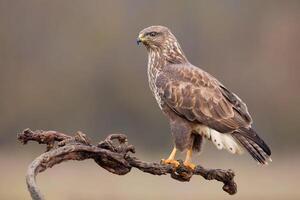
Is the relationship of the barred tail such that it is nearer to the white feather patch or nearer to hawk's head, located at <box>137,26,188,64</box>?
the white feather patch

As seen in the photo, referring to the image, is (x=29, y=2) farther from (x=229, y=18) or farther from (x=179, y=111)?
(x=179, y=111)

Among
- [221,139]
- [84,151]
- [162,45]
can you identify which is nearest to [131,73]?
[162,45]

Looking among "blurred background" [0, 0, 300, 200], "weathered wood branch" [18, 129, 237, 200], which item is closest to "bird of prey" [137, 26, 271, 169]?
"weathered wood branch" [18, 129, 237, 200]

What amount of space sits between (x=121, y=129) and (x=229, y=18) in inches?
325

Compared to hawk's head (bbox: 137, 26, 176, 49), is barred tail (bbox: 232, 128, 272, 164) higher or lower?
lower

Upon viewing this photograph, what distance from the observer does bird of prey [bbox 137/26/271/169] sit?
6.86m

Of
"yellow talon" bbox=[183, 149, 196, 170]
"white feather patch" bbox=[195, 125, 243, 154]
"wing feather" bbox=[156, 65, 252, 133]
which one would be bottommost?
"yellow talon" bbox=[183, 149, 196, 170]

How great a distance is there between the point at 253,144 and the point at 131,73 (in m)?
21.2

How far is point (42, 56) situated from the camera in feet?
100

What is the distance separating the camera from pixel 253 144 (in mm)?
6680

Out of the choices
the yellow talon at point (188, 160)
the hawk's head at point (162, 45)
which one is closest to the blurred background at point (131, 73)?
the hawk's head at point (162, 45)

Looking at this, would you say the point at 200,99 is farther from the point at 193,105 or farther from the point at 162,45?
the point at 162,45

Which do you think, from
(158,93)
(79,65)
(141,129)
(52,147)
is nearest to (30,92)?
(79,65)

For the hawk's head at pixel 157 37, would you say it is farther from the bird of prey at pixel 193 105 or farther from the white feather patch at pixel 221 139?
the white feather patch at pixel 221 139
